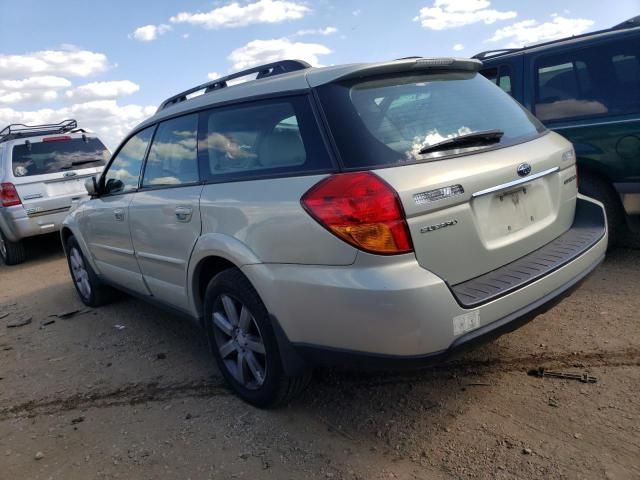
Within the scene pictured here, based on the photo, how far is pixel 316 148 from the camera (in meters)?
2.50

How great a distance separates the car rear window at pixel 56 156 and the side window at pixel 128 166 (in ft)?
13.6

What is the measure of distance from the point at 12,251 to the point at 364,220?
24.9ft

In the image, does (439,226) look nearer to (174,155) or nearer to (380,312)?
(380,312)

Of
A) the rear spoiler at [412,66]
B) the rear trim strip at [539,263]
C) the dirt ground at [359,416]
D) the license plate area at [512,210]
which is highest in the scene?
the rear spoiler at [412,66]

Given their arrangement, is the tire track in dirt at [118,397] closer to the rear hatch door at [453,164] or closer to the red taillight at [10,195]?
the rear hatch door at [453,164]

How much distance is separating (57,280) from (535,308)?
6.03m

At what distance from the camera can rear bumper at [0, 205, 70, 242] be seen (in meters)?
7.70

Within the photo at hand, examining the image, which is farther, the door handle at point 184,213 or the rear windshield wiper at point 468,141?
the door handle at point 184,213

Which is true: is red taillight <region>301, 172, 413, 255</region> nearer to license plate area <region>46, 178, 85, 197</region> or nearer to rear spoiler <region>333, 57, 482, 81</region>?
rear spoiler <region>333, 57, 482, 81</region>

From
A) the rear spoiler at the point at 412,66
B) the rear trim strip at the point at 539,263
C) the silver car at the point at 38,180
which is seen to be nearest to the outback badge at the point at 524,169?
the rear trim strip at the point at 539,263

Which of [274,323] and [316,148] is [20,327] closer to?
[274,323]

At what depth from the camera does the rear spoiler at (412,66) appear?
260 centimetres

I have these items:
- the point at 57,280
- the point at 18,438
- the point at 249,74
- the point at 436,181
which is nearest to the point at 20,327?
the point at 57,280

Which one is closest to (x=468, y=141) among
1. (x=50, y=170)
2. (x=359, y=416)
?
(x=359, y=416)
